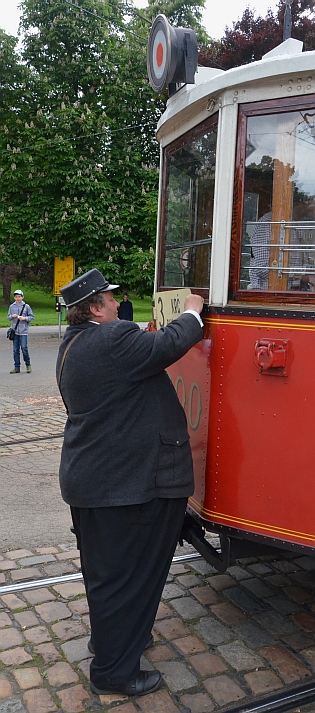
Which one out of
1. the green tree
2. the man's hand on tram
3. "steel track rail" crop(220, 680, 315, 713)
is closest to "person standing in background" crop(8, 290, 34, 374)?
the green tree

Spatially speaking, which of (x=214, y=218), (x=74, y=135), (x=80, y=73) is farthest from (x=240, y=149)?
(x=80, y=73)

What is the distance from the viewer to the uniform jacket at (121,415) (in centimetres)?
276

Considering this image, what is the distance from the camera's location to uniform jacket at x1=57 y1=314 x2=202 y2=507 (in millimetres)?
2758

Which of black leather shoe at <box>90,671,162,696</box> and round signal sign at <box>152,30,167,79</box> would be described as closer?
black leather shoe at <box>90,671,162,696</box>

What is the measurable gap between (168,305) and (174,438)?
0.90m

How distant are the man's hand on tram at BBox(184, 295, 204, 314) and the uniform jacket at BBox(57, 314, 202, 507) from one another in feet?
0.47

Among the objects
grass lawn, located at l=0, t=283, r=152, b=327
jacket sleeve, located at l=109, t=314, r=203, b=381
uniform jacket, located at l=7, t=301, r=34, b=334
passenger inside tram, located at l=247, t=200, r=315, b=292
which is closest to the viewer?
jacket sleeve, located at l=109, t=314, r=203, b=381

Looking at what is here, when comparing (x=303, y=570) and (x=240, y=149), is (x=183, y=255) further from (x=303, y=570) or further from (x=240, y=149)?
(x=303, y=570)

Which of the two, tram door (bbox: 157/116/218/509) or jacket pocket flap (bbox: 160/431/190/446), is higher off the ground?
tram door (bbox: 157/116/218/509)

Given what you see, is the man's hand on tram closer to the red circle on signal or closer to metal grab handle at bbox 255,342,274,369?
metal grab handle at bbox 255,342,274,369

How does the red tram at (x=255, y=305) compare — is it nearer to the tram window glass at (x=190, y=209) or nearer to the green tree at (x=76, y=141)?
the tram window glass at (x=190, y=209)

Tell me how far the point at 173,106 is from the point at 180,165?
0.32m

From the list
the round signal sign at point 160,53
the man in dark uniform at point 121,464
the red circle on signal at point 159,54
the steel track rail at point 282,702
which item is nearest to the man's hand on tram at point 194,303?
the man in dark uniform at point 121,464

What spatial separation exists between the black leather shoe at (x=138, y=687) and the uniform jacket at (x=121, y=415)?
2.70 feet
